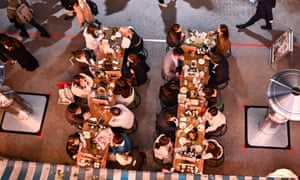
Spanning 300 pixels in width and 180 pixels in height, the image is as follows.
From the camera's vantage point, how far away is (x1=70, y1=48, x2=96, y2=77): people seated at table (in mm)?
7430

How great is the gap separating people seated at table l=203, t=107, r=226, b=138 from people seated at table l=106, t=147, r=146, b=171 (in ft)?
4.74

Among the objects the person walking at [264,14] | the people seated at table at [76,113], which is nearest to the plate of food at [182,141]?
the people seated at table at [76,113]

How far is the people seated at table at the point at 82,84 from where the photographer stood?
23.7 ft

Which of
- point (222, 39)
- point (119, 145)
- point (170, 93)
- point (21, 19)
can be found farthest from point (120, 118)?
point (21, 19)

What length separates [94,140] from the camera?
6.82m

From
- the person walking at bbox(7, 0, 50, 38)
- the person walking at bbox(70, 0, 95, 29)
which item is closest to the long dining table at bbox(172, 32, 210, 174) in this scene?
the person walking at bbox(70, 0, 95, 29)

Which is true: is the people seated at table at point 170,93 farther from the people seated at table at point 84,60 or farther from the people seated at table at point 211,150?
the people seated at table at point 84,60

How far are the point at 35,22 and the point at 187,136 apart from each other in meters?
4.85

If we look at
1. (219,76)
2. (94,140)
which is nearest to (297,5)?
(219,76)

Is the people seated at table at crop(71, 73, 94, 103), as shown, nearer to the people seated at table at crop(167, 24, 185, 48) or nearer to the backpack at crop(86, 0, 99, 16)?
the people seated at table at crop(167, 24, 185, 48)

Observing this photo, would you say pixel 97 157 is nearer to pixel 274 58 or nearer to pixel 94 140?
pixel 94 140

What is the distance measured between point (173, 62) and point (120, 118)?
169 centimetres

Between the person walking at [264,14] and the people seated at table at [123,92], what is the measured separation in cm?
372

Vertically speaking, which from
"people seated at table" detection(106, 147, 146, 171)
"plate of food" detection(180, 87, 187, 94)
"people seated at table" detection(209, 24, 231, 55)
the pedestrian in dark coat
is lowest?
"people seated at table" detection(106, 147, 146, 171)
